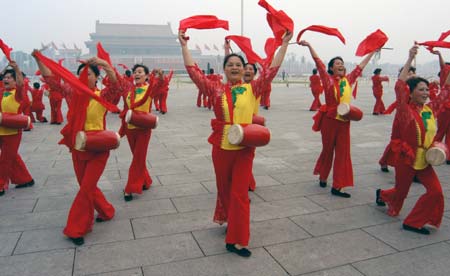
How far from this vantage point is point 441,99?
3877 mm

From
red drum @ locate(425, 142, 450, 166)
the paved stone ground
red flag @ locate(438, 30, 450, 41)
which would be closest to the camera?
the paved stone ground

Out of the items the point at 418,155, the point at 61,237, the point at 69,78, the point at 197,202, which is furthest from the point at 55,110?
the point at 418,155

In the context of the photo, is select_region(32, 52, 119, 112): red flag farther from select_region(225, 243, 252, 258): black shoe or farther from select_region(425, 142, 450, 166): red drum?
select_region(425, 142, 450, 166): red drum

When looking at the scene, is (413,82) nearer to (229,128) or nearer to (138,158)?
(229,128)

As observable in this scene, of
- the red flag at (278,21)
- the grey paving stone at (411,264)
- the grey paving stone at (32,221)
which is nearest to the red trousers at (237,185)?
the grey paving stone at (411,264)

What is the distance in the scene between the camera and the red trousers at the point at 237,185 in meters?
3.23

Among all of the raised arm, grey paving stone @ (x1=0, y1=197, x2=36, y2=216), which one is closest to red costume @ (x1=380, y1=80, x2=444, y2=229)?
the raised arm

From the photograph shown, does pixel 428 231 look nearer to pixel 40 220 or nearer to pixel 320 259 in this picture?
pixel 320 259

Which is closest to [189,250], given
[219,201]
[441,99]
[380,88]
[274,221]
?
[219,201]

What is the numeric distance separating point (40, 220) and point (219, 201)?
197cm

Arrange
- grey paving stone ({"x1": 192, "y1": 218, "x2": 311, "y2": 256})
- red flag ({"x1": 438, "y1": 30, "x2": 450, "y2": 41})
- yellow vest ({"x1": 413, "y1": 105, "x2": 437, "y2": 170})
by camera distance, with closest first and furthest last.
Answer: grey paving stone ({"x1": 192, "y1": 218, "x2": 311, "y2": 256}) < yellow vest ({"x1": 413, "y1": 105, "x2": 437, "y2": 170}) < red flag ({"x1": 438, "y1": 30, "x2": 450, "y2": 41})

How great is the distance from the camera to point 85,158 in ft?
11.8

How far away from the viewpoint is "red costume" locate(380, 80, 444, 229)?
11.9 ft

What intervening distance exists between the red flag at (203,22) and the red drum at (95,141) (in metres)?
1.27
